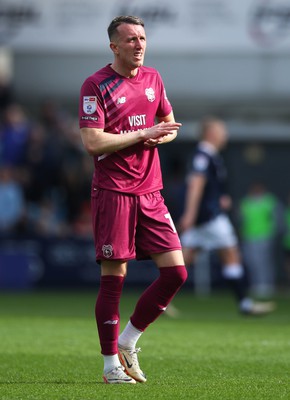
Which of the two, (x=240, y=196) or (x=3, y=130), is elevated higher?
(x=3, y=130)

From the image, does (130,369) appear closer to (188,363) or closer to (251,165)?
(188,363)

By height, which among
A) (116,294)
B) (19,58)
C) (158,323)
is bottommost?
(158,323)

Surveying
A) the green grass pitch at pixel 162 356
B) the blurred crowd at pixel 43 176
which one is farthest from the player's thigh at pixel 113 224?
the blurred crowd at pixel 43 176

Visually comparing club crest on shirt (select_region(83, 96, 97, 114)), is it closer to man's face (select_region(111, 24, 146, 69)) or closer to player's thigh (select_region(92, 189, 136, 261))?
man's face (select_region(111, 24, 146, 69))

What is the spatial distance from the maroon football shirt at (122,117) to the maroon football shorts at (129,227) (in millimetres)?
73

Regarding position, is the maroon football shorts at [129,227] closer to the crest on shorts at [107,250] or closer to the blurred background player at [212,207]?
the crest on shorts at [107,250]

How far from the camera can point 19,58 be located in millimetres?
21781

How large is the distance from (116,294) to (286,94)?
12901mm

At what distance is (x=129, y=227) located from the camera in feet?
25.8

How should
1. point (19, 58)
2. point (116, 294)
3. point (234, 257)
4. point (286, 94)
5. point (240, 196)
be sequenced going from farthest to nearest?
point (240, 196) → point (19, 58) → point (286, 94) → point (234, 257) → point (116, 294)

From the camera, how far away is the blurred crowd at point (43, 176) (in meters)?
20.9

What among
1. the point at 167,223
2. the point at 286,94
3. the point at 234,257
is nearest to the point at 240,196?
the point at 286,94

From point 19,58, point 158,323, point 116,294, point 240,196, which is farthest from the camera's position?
point 240,196

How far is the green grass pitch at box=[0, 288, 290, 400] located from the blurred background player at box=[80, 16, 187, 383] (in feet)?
1.45
